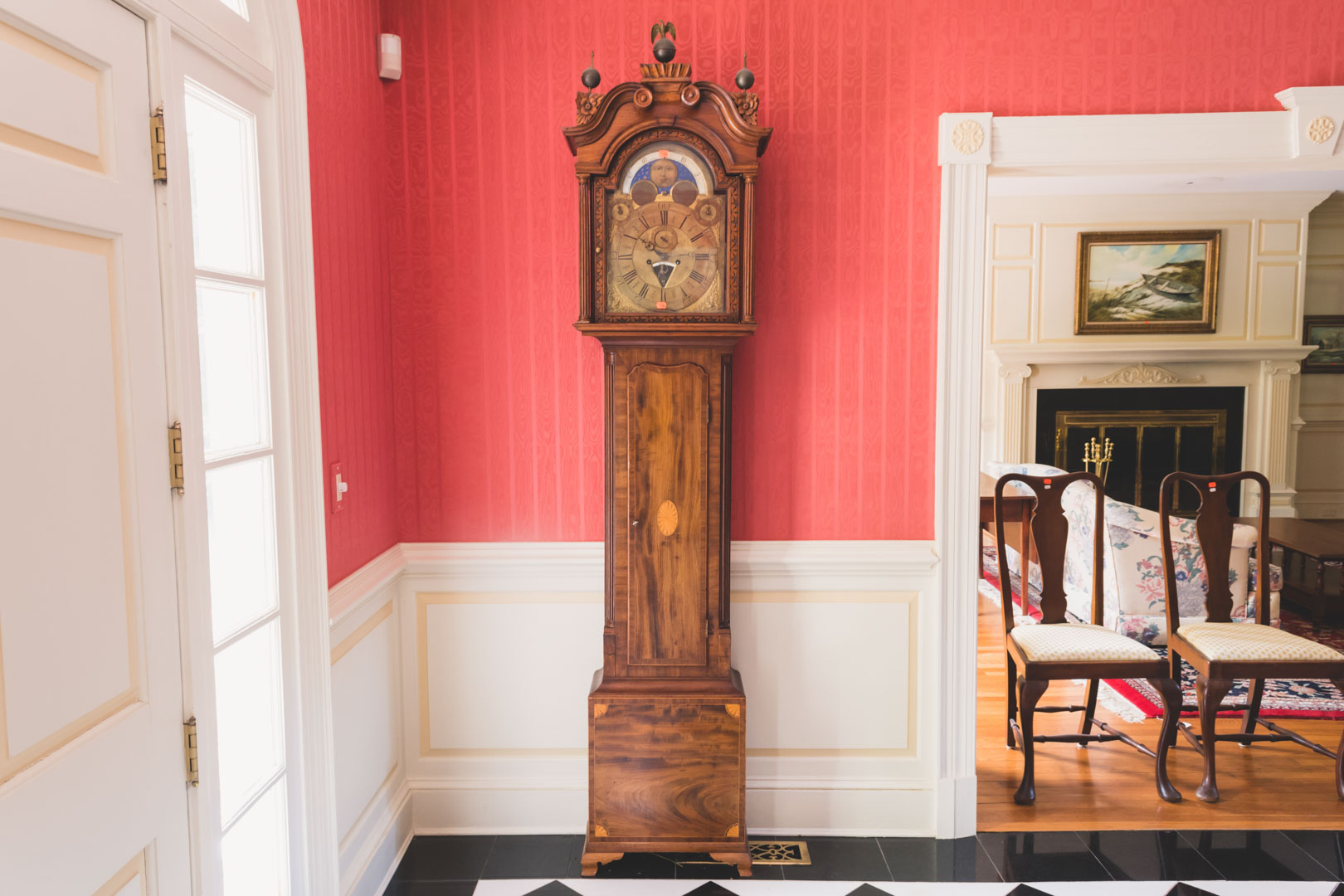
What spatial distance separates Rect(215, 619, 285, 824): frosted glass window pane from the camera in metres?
1.56

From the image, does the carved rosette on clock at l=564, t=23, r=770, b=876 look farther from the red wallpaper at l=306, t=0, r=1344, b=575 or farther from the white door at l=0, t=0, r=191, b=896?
the white door at l=0, t=0, r=191, b=896

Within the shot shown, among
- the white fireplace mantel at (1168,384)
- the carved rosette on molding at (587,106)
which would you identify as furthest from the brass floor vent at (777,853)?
the white fireplace mantel at (1168,384)

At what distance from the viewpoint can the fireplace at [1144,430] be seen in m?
6.74

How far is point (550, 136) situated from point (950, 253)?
123 cm

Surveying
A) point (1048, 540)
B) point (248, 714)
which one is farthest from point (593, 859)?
point (1048, 540)

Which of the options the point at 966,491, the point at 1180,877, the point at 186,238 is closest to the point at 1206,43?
the point at 966,491

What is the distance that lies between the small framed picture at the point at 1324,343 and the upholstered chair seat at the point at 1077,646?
18.7ft

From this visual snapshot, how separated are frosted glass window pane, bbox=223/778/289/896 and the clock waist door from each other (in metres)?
0.91

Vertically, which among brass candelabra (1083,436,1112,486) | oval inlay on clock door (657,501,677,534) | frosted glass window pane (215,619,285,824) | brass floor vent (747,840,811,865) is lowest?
brass floor vent (747,840,811,865)

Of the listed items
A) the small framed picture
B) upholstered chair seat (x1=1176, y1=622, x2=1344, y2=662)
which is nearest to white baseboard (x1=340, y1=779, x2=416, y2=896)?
upholstered chair seat (x1=1176, y1=622, x2=1344, y2=662)

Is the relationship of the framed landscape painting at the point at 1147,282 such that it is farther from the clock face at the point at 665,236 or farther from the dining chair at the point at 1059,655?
the clock face at the point at 665,236

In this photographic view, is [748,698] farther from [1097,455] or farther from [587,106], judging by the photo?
[1097,455]

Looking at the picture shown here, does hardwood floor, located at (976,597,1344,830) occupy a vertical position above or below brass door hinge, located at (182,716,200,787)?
below

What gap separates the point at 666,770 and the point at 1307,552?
370cm
